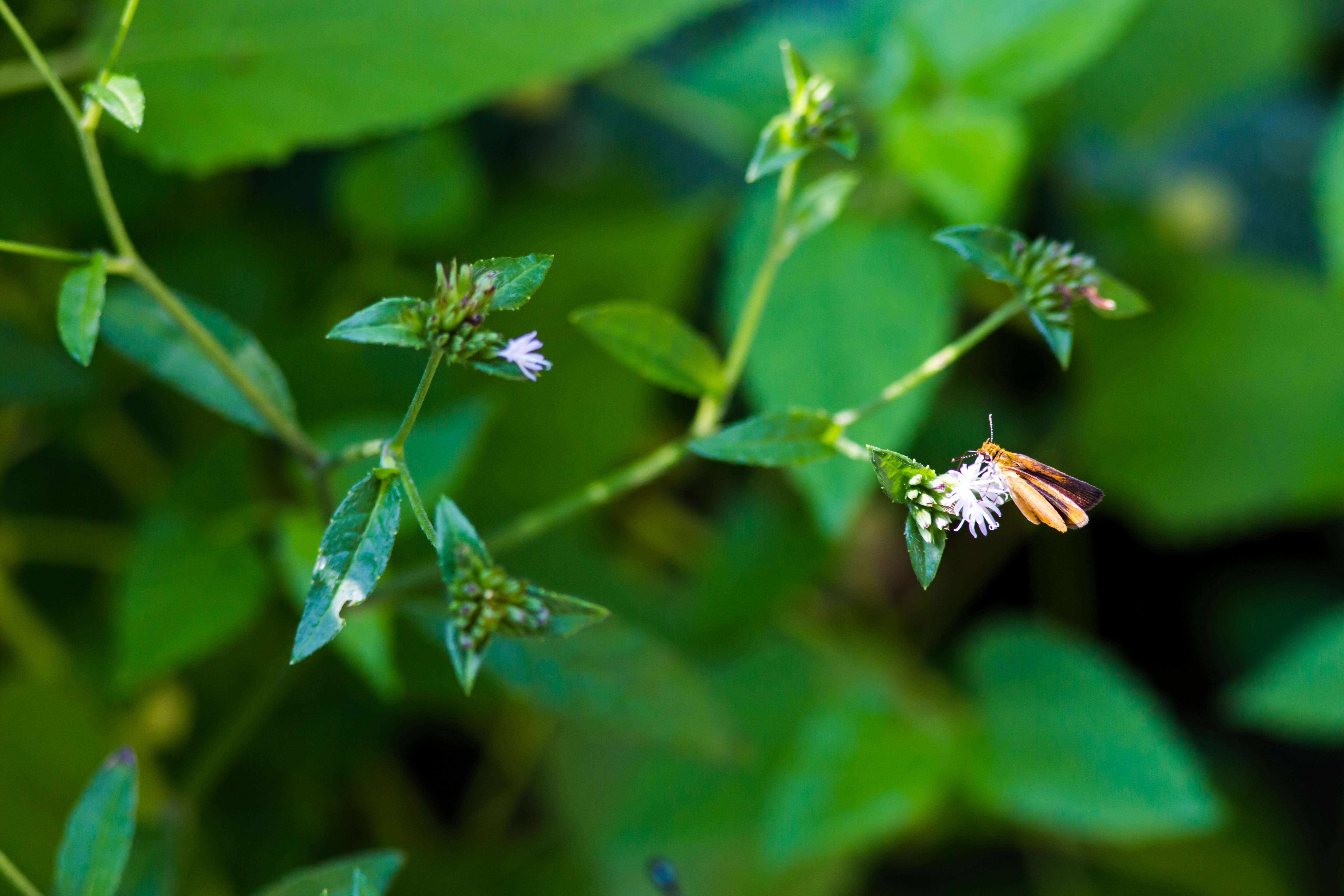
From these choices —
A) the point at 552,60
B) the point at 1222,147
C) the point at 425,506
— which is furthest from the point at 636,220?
the point at 1222,147

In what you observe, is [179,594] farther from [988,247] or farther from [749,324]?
[988,247]

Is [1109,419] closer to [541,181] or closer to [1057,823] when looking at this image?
[1057,823]

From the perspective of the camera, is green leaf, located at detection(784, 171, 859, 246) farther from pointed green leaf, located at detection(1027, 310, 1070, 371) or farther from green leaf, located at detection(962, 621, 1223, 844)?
green leaf, located at detection(962, 621, 1223, 844)

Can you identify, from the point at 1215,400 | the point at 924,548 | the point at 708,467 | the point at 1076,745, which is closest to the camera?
the point at 924,548

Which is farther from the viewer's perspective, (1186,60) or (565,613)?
(1186,60)

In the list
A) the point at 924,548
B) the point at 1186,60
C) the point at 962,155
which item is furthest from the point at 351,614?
the point at 1186,60

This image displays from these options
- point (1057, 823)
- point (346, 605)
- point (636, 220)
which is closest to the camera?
point (346, 605)
